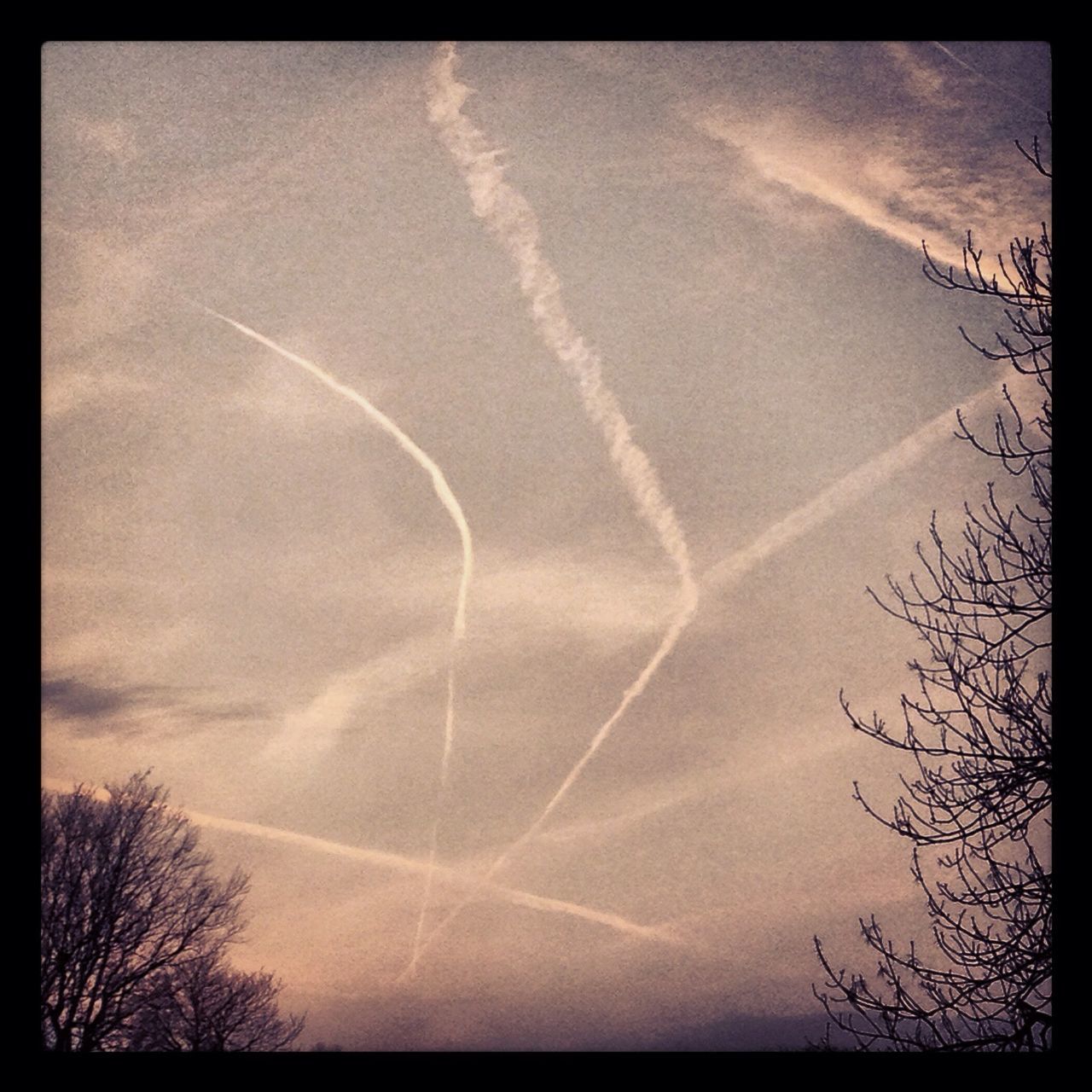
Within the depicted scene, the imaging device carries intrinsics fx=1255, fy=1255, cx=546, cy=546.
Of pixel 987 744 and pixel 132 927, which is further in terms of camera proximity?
pixel 132 927

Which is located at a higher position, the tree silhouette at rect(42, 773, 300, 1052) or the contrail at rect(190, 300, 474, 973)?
the contrail at rect(190, 300, 474, 973)

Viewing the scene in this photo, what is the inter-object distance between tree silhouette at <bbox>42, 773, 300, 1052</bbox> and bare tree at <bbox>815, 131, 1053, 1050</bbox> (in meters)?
2.80

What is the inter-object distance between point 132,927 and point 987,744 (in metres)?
4.59

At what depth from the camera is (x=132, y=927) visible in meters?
6.87

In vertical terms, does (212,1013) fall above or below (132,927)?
below

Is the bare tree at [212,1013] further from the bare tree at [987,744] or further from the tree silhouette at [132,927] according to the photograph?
the bare tree at [987,744]

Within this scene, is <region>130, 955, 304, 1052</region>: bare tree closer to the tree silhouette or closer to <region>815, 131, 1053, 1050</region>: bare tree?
the tree silhouette

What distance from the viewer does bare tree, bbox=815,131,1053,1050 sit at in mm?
5082

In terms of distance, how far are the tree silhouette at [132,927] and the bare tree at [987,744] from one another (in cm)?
280

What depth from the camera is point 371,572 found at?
5629 mm

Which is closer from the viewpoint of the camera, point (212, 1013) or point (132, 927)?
point (212, 1013)

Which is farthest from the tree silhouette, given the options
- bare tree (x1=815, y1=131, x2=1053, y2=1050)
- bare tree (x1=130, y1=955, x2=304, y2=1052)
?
bare tree (x1=815, y1=131, x2=1053, y2=1050)

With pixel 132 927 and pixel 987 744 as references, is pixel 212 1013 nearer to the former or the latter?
pixel 132 927

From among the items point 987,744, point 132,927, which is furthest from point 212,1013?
point 987,744
